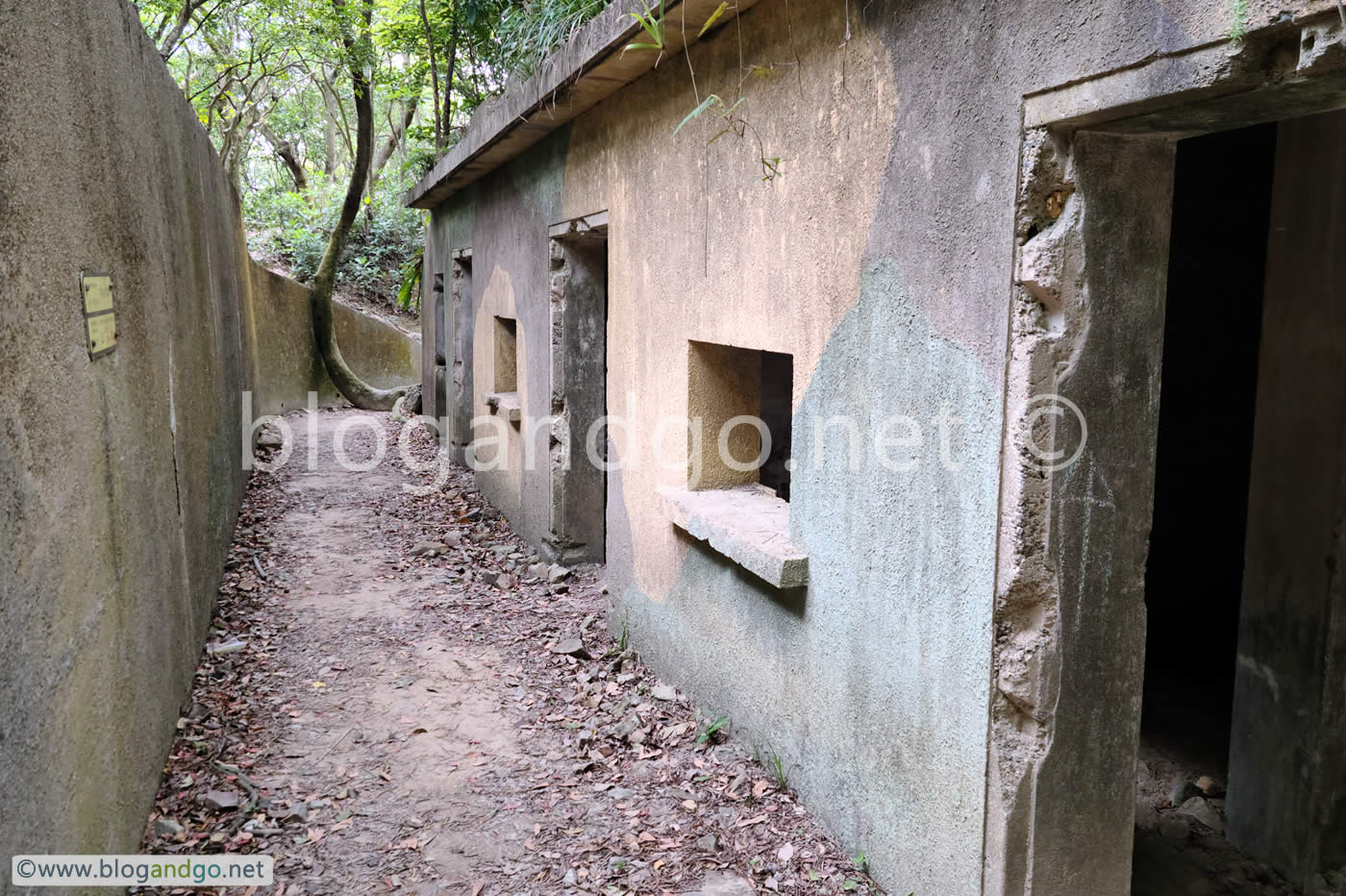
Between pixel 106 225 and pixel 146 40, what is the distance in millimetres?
1923

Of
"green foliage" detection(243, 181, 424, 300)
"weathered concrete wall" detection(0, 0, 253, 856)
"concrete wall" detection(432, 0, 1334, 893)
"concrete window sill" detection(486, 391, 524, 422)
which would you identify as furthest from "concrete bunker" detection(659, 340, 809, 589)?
"green foliage" detection(243, 181, 424, 300)

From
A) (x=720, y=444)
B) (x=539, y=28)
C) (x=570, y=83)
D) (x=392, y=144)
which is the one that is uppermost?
(x=392, y=144)

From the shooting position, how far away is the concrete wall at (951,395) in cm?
240

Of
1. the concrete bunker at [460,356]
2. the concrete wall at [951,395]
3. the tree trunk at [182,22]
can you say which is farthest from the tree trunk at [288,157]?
the concrete wall at [951,395]

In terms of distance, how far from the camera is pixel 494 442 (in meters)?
8.80

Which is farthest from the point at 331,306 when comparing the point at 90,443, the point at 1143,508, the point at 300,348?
the point at 1143,508

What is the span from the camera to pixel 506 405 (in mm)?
8047

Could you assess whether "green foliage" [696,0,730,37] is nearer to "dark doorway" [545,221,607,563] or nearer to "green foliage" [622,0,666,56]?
"green foliage" [622,0,666,56]

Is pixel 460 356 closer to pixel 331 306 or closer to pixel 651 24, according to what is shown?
pixel 331 306

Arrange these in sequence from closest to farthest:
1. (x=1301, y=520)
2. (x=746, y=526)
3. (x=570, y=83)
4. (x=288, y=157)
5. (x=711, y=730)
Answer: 1. (x=1301, y=520)
2. (x=746, y=526)
3. (x=711, y=730)
4. (x=570, y=83)
5. (x=288, y=157)

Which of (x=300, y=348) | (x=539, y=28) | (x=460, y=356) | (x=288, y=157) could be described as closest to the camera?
(x=539, y=28)

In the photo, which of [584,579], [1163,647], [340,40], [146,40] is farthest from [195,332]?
[340,40]

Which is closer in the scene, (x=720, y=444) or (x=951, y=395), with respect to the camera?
(x=951, y=395)

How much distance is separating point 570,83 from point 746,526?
9.03ft
